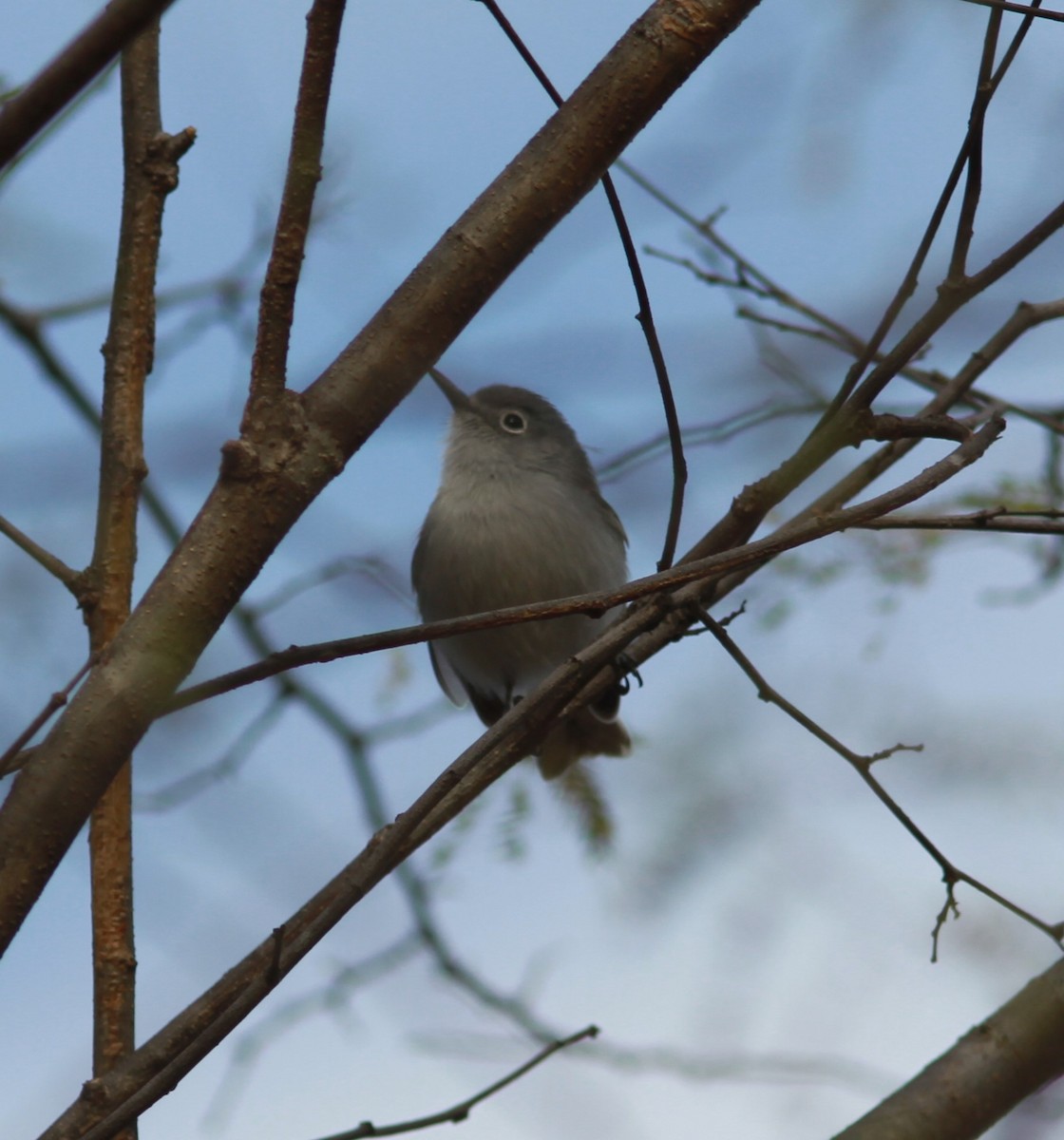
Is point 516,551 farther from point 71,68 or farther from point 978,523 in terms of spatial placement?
point 71,68

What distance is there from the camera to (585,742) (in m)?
6.19

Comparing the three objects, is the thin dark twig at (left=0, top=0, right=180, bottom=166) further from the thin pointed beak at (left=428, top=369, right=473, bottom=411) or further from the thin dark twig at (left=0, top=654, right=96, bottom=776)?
the thin pointed beak at (left=428, top=369, right=473, bottom=411)

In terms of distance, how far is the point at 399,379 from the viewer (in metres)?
2.04

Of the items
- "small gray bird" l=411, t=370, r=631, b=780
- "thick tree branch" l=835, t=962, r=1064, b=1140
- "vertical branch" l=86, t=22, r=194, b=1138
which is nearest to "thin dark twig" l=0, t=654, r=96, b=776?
"vertical branch" l=86, t=22, r=194, b=1138

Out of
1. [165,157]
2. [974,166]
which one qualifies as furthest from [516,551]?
[974,166]

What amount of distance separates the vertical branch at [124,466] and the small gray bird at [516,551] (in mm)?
2723

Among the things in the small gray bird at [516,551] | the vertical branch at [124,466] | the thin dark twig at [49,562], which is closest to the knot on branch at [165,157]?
the vertical branch at [124,466]

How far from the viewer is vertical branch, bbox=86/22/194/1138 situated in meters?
2.54

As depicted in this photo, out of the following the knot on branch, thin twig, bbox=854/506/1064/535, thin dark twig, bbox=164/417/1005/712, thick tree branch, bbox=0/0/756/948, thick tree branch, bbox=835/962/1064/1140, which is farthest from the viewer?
the knot on branch

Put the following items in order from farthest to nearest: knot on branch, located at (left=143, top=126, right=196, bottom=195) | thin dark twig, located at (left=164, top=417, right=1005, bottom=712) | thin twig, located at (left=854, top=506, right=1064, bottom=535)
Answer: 1. knot on branch, located at (left=143, top=126, right=196, bottom=195)
2. thin twig, located at (left=854, top=506, right=1064, bottom=535)
3. thin dark twig, located at (left=164, top=417, right=1005, bottom=712)

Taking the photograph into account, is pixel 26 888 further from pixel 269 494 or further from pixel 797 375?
pixel 797 375

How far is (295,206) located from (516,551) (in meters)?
3.49

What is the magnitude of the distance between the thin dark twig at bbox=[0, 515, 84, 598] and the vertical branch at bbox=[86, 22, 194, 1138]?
0.03 metres

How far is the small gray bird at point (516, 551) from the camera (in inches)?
220
